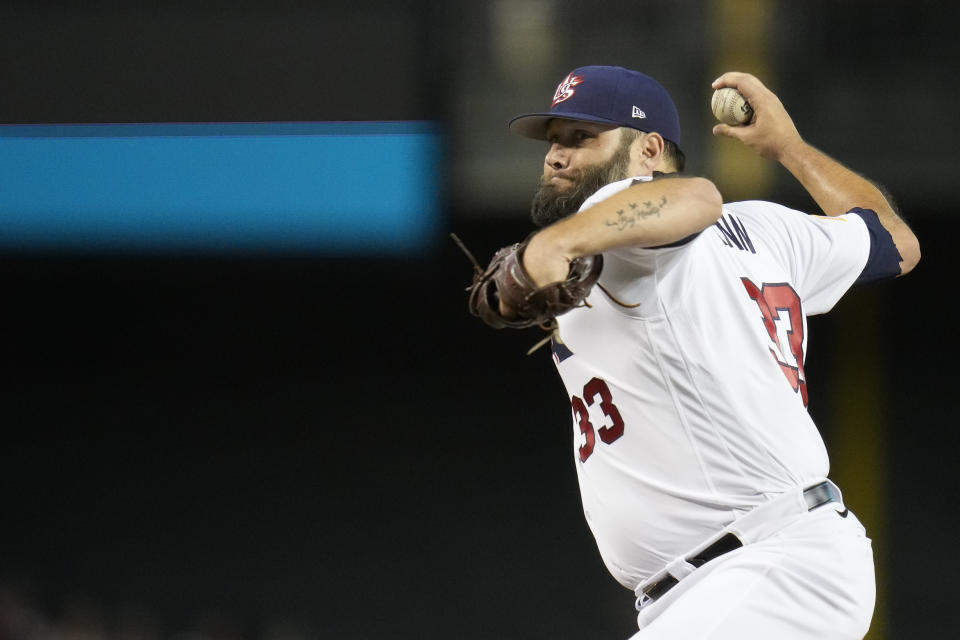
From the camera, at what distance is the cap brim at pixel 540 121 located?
186cm

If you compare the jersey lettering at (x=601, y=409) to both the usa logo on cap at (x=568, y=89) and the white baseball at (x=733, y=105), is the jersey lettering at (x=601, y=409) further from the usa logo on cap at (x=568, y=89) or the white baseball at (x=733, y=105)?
the white baseball at (x=733, y=105)

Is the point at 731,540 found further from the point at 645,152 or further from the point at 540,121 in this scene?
the point at 540,121

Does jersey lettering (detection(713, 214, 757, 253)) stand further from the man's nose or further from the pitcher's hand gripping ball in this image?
the pitcher's hand gripping ball

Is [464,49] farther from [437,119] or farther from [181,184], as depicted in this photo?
[181,184]

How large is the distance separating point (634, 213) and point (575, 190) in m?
0.51

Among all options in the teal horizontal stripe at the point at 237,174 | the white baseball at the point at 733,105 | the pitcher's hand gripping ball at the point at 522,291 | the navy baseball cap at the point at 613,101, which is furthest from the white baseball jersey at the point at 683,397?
the teal horizontal stripe at the point at 237,174

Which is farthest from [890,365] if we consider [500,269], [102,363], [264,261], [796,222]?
[500,269]

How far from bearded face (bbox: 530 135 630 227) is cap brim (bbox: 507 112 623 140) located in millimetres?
75

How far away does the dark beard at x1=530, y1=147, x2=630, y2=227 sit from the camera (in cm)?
187

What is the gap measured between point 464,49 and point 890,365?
93.2 inches

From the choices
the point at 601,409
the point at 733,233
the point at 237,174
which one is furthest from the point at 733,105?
the point at 237,174

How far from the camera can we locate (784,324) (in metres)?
1.82

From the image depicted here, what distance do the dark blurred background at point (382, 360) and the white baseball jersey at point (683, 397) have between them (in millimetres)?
2999

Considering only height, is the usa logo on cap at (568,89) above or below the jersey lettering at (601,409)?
above
